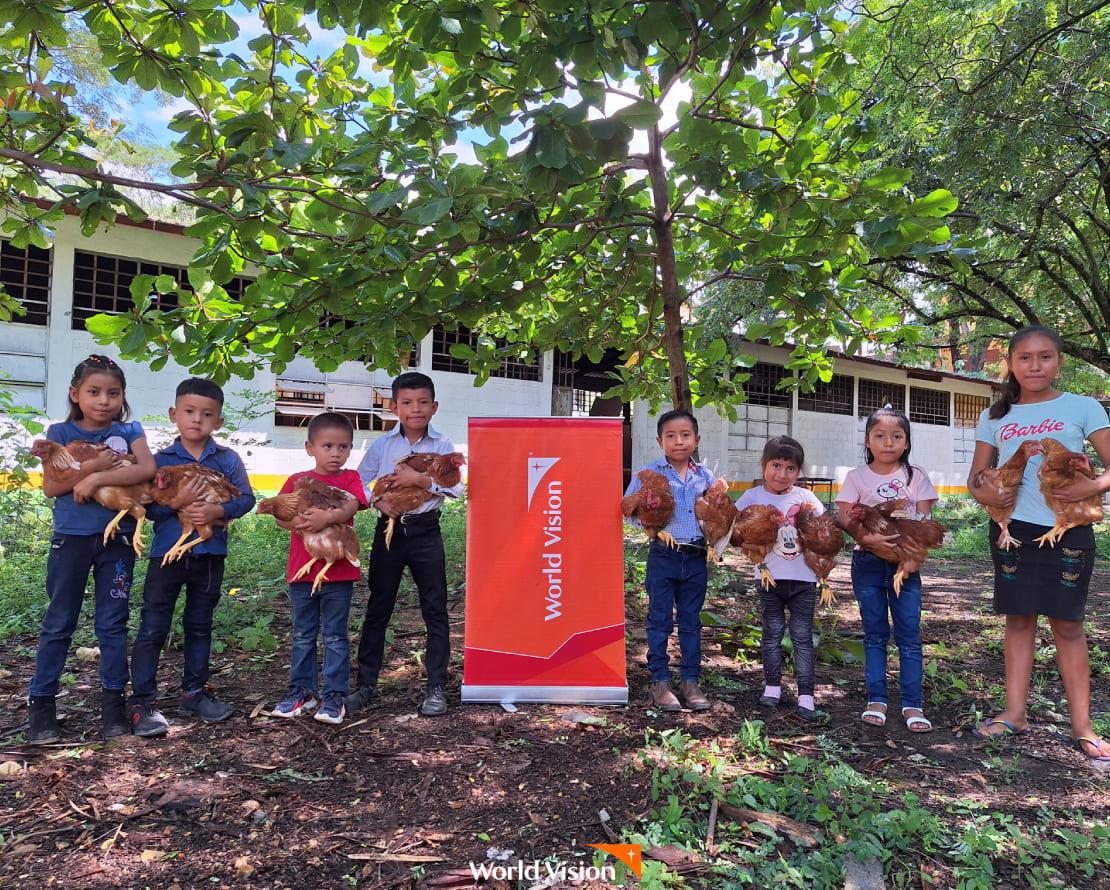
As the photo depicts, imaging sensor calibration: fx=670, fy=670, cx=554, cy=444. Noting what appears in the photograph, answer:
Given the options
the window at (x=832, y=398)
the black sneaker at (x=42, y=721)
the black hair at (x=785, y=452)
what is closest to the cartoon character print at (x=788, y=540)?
the black hair at (x=785, y=452)

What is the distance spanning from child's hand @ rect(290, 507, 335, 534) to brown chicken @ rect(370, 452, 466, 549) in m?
0.25

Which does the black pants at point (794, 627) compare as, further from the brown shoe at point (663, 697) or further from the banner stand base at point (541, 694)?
the banner stand base at point (541, 694)

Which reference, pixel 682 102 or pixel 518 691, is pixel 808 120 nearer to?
pixel 682 102

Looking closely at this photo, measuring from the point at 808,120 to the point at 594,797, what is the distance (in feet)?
11.4

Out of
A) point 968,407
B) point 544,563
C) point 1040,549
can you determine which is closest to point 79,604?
point 544,563

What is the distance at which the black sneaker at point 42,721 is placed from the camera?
10.0ft

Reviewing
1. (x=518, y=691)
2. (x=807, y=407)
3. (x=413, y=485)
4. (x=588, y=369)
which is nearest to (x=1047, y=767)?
(x=518, y=691)

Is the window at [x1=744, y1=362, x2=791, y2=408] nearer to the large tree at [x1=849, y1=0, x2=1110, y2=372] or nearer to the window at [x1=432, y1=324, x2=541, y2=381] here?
the window at [x1=432, y1=324, x2=541, y2=381]

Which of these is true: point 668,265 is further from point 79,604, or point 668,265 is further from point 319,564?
point 79,604

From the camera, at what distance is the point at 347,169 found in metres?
2.88

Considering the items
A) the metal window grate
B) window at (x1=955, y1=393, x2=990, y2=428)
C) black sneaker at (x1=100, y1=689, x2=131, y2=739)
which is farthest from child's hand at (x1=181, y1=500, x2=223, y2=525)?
window at (x1=955, y1=393, x2=990, y2=428)

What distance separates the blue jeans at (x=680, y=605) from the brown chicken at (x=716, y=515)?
5.1 inches

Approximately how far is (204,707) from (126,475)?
4.07ft

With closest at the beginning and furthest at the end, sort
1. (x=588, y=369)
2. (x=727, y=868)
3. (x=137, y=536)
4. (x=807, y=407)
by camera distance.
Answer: (x=727, y=868) → (x=137, y=536) → (x=588, y=369) → (x=807, y=407)
